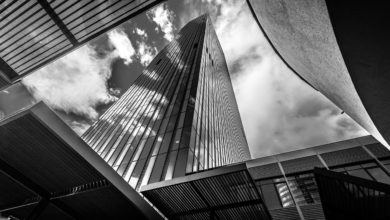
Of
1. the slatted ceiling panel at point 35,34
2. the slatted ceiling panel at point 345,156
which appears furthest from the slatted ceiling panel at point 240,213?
the slatted ceiling panel at point 35,34

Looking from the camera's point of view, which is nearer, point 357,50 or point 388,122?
point 357,50

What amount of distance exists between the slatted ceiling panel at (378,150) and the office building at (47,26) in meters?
11.1

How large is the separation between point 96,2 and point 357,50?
667 cm

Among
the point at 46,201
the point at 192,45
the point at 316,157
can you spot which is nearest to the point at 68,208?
the point at 46,201

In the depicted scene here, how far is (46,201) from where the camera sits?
7301mm

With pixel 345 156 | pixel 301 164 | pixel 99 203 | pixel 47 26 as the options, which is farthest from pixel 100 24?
pixel 345 156

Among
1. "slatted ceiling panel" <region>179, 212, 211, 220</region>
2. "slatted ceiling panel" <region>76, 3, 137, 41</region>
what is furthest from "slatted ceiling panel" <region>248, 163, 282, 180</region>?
"slatted ceiling panel" <region>76, 3, 137, 41</region>

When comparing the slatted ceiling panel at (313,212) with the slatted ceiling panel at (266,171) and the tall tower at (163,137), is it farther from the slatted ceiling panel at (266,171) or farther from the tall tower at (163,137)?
the tall tower at (163,137)

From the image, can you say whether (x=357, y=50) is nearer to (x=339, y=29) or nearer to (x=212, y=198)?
(x=339, y=29)

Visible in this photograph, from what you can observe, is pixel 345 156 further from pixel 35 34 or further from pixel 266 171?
pixel 35 34

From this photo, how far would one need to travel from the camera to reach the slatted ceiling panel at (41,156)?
5.29 metres

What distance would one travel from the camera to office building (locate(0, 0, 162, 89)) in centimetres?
612

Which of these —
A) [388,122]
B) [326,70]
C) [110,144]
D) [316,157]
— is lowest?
[388,122]

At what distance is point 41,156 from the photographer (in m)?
5.96
